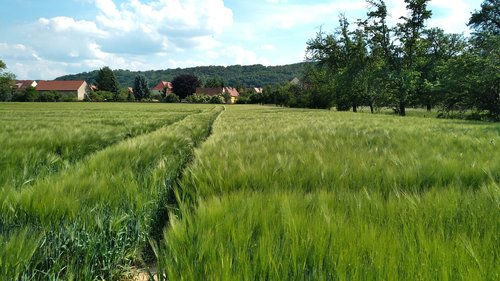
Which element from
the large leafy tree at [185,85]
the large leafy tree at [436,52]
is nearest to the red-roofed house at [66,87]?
the large leafy tree at [185,85]

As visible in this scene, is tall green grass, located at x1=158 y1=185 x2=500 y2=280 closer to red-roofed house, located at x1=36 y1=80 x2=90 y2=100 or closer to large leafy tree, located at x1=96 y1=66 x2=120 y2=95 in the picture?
large leafy tree, located at x1=96 y1=66 x2=120 y2=95

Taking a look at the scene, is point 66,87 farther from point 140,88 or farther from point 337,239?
point 337,239

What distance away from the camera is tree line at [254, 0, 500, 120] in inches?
1021

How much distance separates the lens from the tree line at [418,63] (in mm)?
25938

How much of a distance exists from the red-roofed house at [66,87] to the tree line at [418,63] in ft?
395

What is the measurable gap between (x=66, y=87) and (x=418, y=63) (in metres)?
143

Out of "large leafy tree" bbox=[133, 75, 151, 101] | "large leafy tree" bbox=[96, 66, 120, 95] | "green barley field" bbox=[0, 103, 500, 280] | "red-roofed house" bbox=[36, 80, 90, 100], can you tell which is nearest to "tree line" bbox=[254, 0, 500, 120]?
"green barley field" bbox=[0, 103, 500, 280]

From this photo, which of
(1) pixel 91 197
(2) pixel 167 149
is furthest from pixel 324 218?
(2) pixel 167 149

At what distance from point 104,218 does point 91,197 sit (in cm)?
38

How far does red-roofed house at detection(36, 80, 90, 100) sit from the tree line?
120494 mm

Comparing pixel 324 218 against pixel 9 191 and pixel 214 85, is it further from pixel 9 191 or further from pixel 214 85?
pixel 214 85

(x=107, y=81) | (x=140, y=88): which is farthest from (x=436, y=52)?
(x=107, y=81)

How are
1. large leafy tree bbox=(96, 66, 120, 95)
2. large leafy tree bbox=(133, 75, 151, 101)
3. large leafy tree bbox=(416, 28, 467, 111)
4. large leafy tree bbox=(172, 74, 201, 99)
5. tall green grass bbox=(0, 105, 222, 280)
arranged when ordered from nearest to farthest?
tall green grass bbox=(0, 105, 222, 280)
large leafy tree bbox=(416, 28, 467, 111)
large leafy tree bbox=(133, 75, 151, 101)
large leafy tree bbox=(96, 66, 120, 95)
large leafy tree bbox=(172, 74, 201, 99)

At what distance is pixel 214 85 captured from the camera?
541ft
